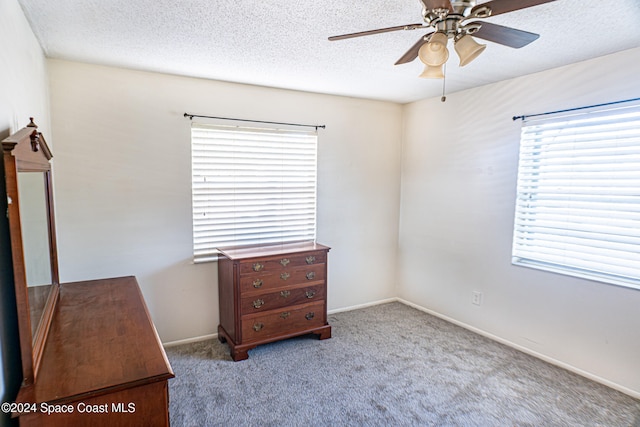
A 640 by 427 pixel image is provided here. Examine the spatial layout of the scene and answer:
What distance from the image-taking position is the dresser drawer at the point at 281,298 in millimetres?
2779

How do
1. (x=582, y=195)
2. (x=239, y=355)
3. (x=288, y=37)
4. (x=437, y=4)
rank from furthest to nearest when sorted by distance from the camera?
(x=239, y=355), (x=582, y=195), (x=288, y=37), (x=437, y=4)

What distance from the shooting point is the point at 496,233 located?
3098 mm

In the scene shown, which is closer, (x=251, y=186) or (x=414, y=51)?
(x=414, y=51)

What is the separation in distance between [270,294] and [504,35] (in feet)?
7.69

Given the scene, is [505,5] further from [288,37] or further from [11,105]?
[11,105]

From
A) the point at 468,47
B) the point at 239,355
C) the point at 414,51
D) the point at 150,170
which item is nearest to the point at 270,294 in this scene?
the point at 239,355

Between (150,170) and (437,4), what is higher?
(437,4)

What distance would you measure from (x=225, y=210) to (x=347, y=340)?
5.31 ft

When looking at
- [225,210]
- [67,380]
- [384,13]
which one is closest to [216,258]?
[225,210]

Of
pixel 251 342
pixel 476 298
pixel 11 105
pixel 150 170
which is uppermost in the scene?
pixel 11 105

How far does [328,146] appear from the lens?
3.56 meters

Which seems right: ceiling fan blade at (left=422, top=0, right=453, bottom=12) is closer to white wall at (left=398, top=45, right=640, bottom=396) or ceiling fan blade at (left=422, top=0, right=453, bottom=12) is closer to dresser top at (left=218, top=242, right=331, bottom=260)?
white wall at (left=398, top=45, right=640, bottom=396)

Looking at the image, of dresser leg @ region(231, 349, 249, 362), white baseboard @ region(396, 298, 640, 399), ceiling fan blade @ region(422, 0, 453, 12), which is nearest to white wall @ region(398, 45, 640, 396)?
white baseboard @ region(396, 298, 640, 399)

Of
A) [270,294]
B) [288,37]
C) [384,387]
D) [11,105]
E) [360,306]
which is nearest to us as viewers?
[11,105]
